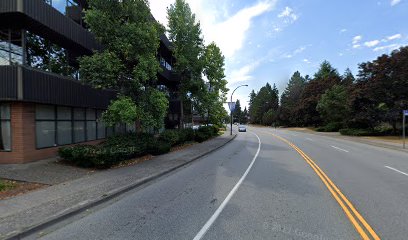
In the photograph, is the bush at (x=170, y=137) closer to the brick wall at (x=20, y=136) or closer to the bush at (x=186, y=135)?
the bush at (x=186, y=135)

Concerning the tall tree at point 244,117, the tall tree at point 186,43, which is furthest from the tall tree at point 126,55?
the tall tree at point 244,117

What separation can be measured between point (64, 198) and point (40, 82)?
8.36 meters

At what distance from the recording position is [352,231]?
5.43 metres

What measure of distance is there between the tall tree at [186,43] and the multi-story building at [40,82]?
35.0 feet

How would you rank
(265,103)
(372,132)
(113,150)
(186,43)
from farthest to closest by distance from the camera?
(265,103) → (372,132) → (186,43) → (113,150)

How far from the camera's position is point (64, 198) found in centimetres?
785

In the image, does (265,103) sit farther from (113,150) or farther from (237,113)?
(113,150)

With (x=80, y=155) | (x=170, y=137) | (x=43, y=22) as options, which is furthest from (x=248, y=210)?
(x=170, y=137)

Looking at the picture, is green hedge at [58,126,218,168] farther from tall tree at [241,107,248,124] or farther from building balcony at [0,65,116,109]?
tall tree at [241,107,248,124]

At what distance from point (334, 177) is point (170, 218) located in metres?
6.95

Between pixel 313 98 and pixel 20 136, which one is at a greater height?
pixel 313 98

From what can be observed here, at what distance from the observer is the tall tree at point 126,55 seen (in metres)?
14.6

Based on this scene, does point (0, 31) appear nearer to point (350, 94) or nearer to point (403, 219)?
point (403, 219)

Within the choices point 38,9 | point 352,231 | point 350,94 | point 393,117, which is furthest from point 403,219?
point 350,94
